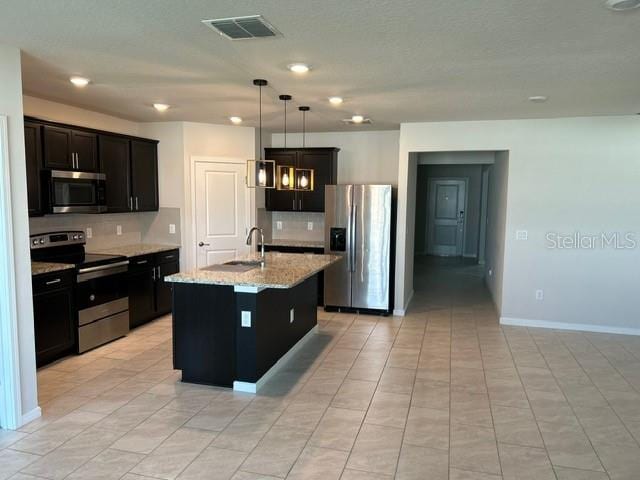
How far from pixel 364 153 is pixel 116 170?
133 inches

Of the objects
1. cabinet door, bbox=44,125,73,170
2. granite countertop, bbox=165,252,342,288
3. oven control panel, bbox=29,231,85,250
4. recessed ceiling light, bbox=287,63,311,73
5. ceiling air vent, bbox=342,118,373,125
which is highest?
ceiling air vent, bbox=342,118,373,125

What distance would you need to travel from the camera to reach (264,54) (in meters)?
2.92

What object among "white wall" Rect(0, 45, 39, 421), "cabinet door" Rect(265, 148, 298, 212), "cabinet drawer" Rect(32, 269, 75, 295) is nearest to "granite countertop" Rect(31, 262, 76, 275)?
"cabinet drawer" Rect(32, 269, 75, 295)

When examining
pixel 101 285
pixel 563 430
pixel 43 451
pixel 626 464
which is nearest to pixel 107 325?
pixel 101 285

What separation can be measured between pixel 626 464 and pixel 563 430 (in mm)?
418

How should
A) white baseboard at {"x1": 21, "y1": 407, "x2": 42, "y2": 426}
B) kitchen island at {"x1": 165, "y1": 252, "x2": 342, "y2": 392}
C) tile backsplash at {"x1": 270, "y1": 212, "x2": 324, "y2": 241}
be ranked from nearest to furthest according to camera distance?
white baseboard at {"x1": 21, "y1": 407, "x2": 42, "y2": 426} < kitchen island at {"x1": 165, "y1": 252, "x2": 342, "y2": 392} < tile backsplash at {"x1": 270, "y1": 212, "x2": 324, "y2": 241}

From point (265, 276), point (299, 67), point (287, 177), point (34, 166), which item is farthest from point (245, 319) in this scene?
point (34, 166)

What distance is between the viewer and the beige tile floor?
261cm

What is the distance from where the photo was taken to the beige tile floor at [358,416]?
8.55 feet

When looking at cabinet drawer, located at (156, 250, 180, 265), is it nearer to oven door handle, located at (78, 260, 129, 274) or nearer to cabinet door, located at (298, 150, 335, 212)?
oven door handle, located at (78, 260, 129, 274)

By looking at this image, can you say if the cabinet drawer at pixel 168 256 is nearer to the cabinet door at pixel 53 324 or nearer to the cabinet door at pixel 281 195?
the cabinet door at pixel 53 324

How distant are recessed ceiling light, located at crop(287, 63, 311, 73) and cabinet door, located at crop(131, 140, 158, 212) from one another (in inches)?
A: 121

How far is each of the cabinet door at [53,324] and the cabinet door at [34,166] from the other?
861mm

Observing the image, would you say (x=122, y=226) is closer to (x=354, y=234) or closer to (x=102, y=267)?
(x=102, y=267)
